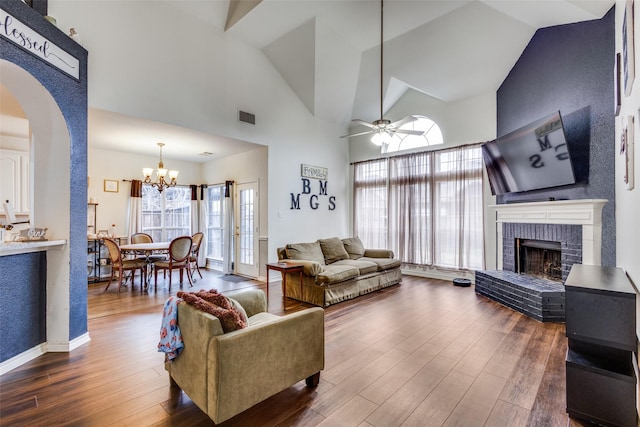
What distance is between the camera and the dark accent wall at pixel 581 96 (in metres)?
3.37

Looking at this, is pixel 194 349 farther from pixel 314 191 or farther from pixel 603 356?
pixel 314 191

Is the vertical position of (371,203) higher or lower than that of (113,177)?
lower

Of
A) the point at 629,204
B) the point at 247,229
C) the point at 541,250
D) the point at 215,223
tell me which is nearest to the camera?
the point at 629,204

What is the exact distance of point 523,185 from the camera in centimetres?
456

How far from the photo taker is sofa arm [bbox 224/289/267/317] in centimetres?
272

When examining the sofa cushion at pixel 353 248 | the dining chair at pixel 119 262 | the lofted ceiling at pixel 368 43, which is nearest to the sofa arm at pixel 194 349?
the lofted ceiling at pixel 368 43

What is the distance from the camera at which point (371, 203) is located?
7.13 metres

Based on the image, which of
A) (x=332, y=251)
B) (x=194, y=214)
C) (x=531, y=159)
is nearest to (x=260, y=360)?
(x=332, y=251)

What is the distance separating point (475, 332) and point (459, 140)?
3.82 metres

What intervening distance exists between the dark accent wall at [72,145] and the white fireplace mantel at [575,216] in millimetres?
5642

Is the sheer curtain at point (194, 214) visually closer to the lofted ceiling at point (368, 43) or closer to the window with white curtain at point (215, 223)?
the window with white curtain at point (215, 223)

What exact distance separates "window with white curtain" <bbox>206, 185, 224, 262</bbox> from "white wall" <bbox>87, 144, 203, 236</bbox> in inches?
57.2

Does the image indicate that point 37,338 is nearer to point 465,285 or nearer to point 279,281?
point 279,281

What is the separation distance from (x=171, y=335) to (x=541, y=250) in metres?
5.17
